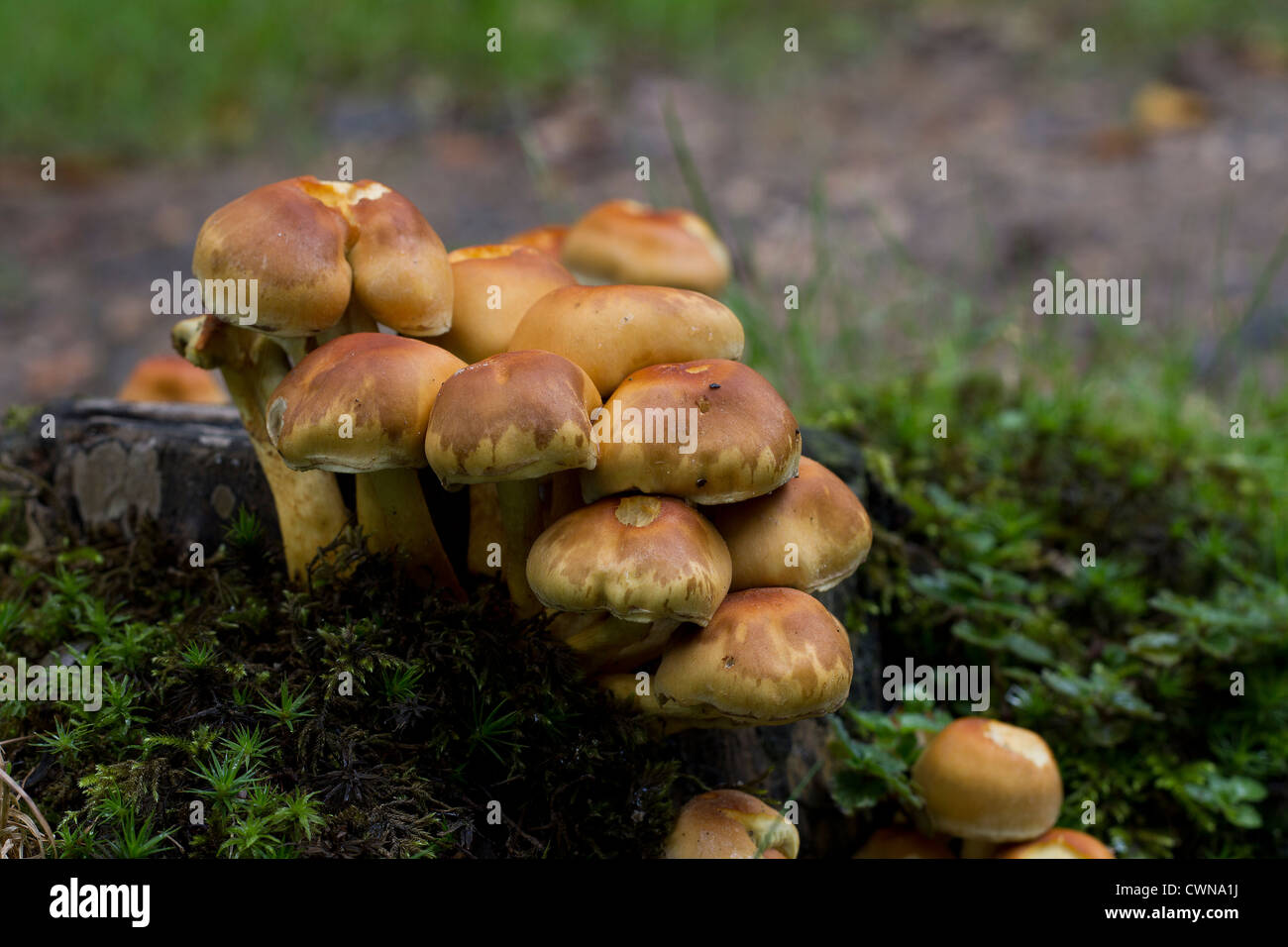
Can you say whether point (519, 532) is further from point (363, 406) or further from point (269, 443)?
point (269, 443)

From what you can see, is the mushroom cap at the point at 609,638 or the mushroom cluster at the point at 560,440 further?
the mushroom cap at the point at 609,638

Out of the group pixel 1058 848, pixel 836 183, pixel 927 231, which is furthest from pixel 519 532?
pixel 836 183

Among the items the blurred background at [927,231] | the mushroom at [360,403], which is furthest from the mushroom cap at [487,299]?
the blurred background at [927,231]

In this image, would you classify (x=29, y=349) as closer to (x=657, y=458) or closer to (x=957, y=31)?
(x=657, y=458)

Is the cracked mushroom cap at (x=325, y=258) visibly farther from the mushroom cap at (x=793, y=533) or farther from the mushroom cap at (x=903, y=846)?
the mushroom cap at (x=903, y=846)

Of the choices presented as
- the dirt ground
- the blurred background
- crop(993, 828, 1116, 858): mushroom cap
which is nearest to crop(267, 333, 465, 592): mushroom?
the blurred background

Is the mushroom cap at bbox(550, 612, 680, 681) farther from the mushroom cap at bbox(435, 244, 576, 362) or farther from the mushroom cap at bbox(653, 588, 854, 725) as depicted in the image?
the mushroom cap at bbox(435, 244, 576, 362)

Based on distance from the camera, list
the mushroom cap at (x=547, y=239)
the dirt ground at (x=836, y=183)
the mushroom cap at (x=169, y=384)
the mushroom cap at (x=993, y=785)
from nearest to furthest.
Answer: the mushroom cap at (x=993, y=785), the mushroom cap at (x=547, y=239), the mushroom cap at (x=169, y=384), the dirt ground at (x=836, y=183)
